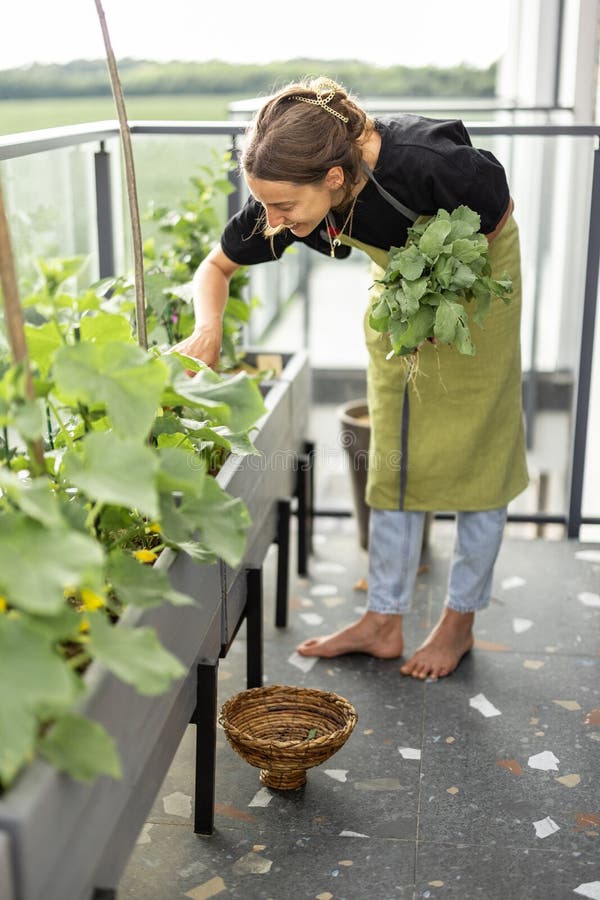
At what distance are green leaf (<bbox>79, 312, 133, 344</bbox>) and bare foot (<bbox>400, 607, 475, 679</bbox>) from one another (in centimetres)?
111

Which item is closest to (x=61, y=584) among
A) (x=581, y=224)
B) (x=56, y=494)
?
(x=56, y=494)

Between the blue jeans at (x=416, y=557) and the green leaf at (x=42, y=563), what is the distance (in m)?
1.30

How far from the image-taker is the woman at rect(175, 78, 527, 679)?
6.18 ft

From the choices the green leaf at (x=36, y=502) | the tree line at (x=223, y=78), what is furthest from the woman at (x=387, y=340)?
the tree line at (x=223, y=78)

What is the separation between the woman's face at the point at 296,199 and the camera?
6.11 feet

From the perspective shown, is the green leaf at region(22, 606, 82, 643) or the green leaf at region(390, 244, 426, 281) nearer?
the green leaf at region(22, 606, 82, 643)

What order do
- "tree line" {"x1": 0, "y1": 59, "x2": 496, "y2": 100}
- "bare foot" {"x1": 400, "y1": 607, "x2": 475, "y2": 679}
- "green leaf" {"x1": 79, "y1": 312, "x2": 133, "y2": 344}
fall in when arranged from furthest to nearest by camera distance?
"tree line" {"x1": 0, "y1": 59, "x2": 496, "y2": 100} → "bare foot" {"x1": 400, "y1": 607, "x2": 475, "y2": 679} → "green leaf" {"x1": 79, "y1": 312, "x2": 133, "y2": 344}

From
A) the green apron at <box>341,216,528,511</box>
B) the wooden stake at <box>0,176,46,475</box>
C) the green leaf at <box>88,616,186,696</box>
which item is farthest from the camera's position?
the green apron at <box>341,216,528,511</box>

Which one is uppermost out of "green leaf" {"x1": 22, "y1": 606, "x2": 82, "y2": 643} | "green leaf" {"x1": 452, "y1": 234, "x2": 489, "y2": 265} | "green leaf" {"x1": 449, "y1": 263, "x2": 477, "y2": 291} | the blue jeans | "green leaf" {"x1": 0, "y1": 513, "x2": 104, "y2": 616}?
"green leaf" {"x1": 452, "y1": 234, "x2": 489, "y2": 265}

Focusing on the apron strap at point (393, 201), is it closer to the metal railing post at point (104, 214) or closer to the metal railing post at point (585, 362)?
the metal railing post at point (585, 362)

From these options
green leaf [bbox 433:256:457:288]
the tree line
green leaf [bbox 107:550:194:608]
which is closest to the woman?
green leaf [bbox 433:256:457:288]

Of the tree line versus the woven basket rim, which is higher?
the tree line

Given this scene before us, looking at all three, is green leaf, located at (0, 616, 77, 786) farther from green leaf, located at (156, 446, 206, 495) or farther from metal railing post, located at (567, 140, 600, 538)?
metal railing post, located at (567, 140, 600, 538)

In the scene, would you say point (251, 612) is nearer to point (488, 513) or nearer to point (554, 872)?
point (488, 513)
